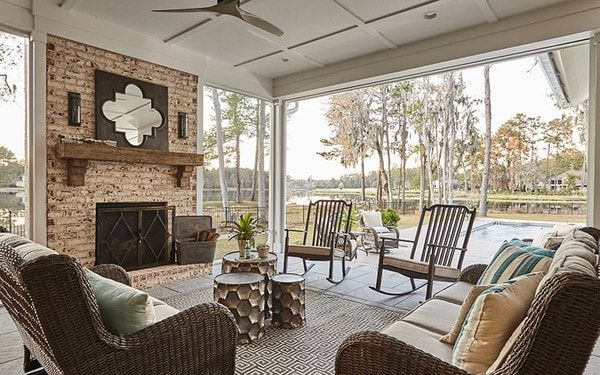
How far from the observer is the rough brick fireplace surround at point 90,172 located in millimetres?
3811

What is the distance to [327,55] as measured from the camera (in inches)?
200

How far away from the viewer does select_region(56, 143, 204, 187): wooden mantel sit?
148 inches

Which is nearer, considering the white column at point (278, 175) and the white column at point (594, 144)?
the white column at point (594, 144)

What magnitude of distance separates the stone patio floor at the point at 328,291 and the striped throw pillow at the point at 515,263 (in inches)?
40.4

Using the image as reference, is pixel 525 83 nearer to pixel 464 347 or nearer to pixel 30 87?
pixel 464 347

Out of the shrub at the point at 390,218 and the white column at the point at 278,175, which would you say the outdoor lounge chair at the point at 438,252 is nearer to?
the white column at the point at 278,175

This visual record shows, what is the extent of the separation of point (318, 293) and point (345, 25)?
10.0 feet

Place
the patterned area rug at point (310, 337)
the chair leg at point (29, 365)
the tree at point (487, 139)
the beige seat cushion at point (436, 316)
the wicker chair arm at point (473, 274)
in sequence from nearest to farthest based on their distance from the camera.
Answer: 1. the beige seat cushion at point (436, 316)
2. the chair leg at point (29, 365)
3. the patterned area rug at point (310, 337)
4. the wicker chair arm at point (473, 274)
5. the tree at point (487, 139)

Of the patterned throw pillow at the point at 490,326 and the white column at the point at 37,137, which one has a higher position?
the white column at the point at 37,137

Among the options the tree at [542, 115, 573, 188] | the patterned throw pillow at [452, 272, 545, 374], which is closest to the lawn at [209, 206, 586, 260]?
the tree at [542, 115, 573, 188]

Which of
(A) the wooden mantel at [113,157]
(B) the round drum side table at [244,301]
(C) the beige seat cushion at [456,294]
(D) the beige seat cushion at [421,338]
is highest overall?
(A) the wooden mantel at [113,157]

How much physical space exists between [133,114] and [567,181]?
559cm

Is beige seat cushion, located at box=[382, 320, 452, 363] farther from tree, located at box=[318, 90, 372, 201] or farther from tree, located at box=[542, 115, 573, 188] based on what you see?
tree, located at box=[318, 90, 372, 201]

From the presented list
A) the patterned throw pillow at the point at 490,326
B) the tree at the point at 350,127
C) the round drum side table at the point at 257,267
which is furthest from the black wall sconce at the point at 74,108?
the tree at the point at 350,127
